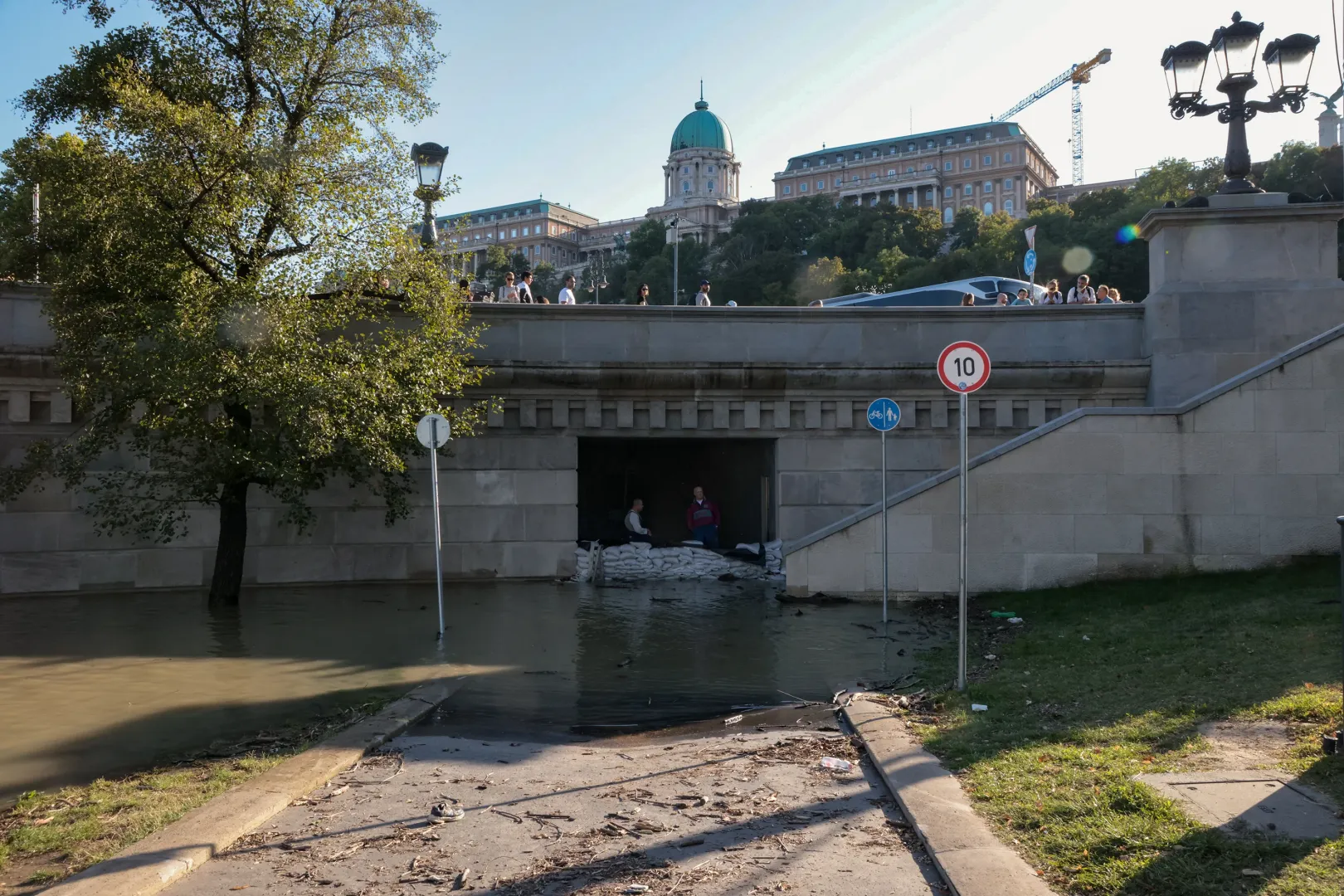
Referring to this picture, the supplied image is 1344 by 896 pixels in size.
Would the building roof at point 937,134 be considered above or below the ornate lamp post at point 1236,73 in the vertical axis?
above

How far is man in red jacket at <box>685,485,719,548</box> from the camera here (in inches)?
746

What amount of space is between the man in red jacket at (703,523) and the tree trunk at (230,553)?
300 inches

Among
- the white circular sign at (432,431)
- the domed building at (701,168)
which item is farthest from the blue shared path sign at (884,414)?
the domed building at (701,168)

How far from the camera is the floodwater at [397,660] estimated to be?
7.85 m

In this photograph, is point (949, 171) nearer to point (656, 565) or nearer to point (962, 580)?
point (656, 565)

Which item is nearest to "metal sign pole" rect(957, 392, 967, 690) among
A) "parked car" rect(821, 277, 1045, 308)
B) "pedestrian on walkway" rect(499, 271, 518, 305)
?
"pedestrian on walkway" rect(499, 271, 518, 305)

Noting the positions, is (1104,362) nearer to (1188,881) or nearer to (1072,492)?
(1072,492)

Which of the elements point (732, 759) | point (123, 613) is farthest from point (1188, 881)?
point (123, 613)

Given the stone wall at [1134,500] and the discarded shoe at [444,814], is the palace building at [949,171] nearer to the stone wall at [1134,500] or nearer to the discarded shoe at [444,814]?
the stone wall at [1134,500]

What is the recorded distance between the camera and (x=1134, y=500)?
44.3 feet

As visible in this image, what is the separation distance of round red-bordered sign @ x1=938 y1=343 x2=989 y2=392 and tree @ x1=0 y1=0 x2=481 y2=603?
690cm

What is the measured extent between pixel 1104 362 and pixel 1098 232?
143ft

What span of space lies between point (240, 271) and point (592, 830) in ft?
34.7

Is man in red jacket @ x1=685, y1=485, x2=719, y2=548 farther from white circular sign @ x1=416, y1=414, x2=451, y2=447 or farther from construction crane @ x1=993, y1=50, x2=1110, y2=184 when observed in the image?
construction crane @ x1=993, y1=50, x2=1110, y2=184
